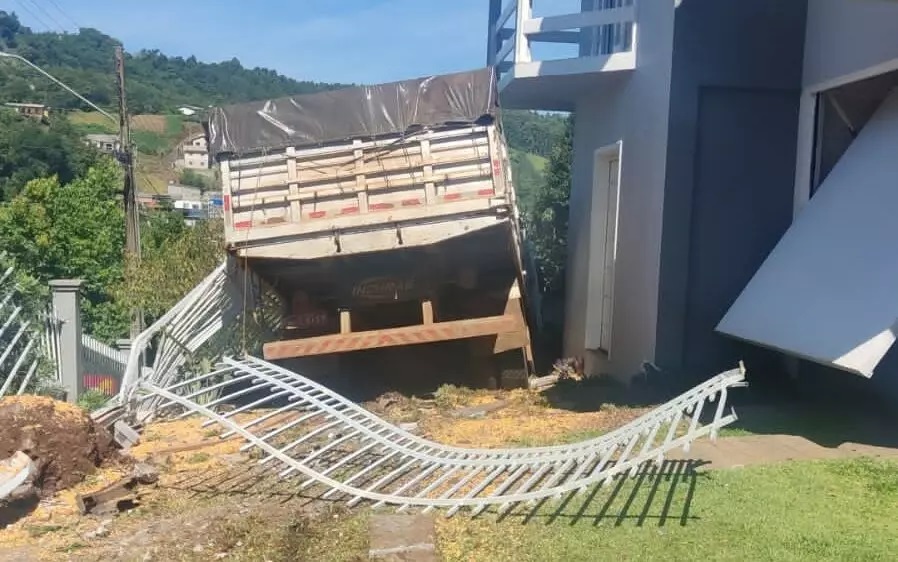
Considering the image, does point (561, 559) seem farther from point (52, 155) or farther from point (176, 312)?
point (52, 155)

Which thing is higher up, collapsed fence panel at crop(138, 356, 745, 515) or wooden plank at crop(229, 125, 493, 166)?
wooden plank at crop(229, 125, 493, 166)

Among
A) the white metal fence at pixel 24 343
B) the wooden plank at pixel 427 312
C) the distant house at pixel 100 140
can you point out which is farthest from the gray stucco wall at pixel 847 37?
the distant house at pixel 100 140

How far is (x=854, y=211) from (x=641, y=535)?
379 cm

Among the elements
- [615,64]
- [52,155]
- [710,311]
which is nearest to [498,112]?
[615,64]

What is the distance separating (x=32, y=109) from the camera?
44156 millimetres

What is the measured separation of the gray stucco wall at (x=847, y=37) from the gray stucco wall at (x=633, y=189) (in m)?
1.33

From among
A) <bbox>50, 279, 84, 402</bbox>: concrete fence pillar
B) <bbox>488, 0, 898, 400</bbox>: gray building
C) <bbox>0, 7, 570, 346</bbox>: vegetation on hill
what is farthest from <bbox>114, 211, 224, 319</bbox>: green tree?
<bbox>488, 0, 898, 400</bbox>: gray building

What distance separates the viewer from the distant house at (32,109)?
42953 mm

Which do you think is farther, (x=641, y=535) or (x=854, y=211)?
(x=854, y=211)

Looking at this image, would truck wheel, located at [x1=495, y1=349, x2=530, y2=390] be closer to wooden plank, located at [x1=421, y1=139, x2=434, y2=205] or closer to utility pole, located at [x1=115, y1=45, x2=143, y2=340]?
wooden plank, located at [x1=421, y1=139, x2=434, y2=205]

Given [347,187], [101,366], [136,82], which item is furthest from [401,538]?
[136,82]

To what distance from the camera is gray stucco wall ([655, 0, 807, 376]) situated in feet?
26.9

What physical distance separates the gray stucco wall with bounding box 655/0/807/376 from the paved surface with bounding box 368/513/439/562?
13.5 feet

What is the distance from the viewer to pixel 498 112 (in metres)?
8.96
